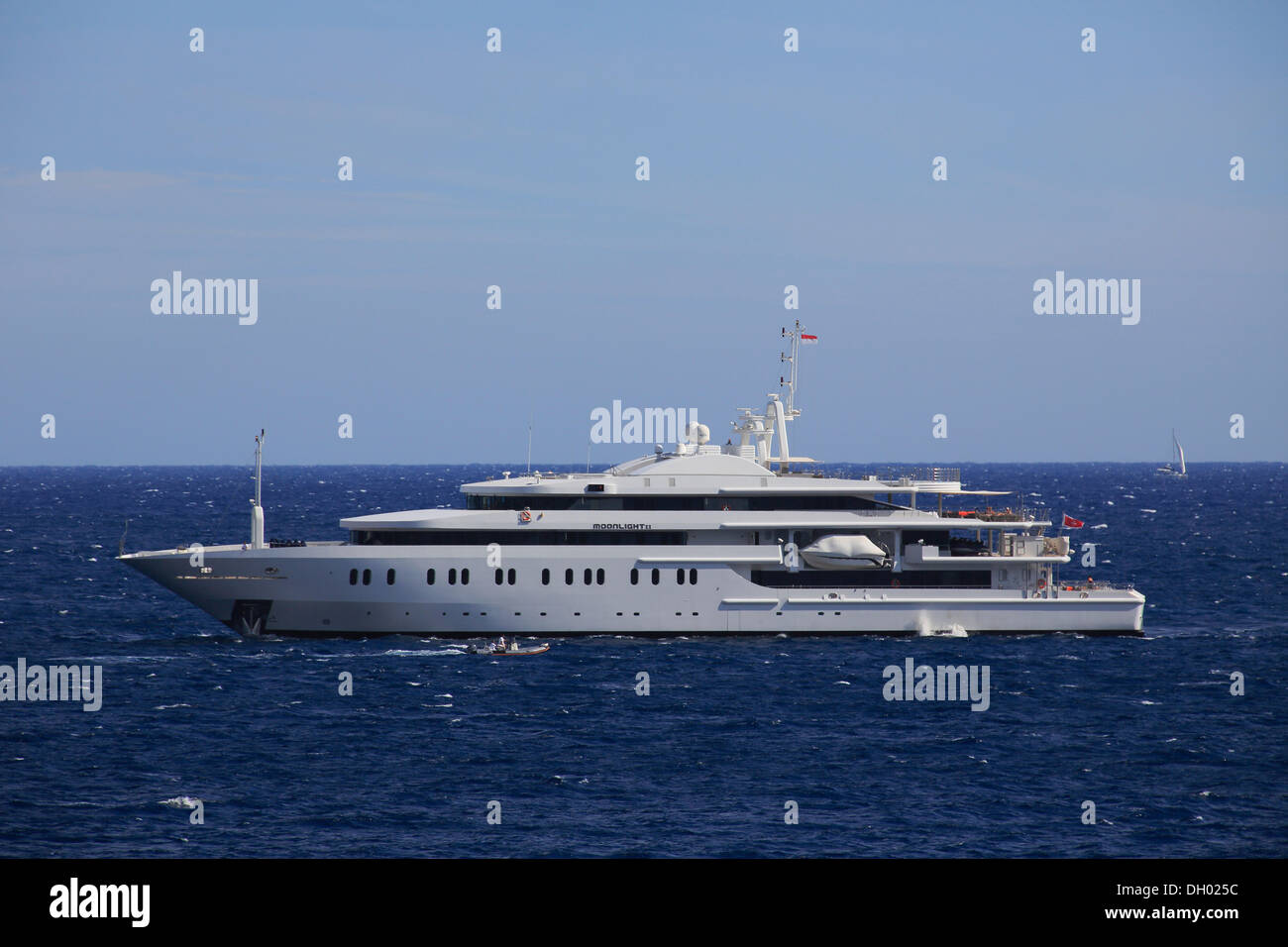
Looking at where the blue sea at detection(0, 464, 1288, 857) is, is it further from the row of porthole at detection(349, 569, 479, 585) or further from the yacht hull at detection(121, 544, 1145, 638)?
Answer: the row of porthole at detection(349, 569, 479, 585)

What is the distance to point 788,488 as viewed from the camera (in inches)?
1745

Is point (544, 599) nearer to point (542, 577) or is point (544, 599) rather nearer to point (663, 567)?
point (542, 577)

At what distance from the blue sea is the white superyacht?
1.05m

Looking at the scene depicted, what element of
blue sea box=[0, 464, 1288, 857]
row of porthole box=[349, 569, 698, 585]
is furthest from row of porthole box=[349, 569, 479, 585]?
blue sea box=[0, 464, 1288, 857]

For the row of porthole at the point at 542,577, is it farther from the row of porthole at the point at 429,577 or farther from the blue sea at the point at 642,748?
the blue sea at the point at 642,748

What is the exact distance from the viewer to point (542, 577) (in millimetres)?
42562

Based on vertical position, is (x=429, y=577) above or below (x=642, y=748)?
above

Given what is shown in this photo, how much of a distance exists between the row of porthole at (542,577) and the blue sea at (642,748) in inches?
76.2

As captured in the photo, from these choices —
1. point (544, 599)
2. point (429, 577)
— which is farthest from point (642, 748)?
point (429, 577)

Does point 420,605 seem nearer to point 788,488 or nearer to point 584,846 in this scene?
point 788,488

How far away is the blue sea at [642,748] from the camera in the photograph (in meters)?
24.4

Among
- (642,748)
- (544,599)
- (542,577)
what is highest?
(542,577)

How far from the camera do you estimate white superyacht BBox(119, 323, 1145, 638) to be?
138 ft

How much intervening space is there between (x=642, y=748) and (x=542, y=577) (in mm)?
12790
